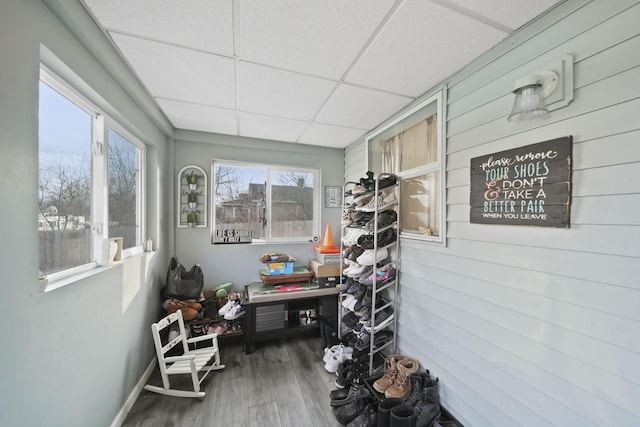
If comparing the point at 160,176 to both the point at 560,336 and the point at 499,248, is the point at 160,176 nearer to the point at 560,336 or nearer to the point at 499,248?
the point at 499,248

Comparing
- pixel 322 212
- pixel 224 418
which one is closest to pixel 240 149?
pixel 322 212

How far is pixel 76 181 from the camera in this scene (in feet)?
4.23

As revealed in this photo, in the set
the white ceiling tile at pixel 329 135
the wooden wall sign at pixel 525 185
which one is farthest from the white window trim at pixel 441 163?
the white ceiling tile at pixel 329 135

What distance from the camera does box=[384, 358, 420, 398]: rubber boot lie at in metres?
1.64

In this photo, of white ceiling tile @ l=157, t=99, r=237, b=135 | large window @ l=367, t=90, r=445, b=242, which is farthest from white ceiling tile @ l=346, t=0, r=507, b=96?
white ceiling tile @ l=157, t=99, r=237, b=135

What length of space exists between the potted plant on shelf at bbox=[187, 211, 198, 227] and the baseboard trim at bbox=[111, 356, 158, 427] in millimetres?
1374

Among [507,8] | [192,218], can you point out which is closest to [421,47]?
[507,8]

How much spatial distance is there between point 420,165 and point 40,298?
2.39 metres

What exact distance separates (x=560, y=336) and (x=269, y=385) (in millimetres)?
2038

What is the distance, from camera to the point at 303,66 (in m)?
1.46

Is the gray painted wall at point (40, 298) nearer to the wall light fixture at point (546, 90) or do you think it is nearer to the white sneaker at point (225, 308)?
the white sneaker at point (225, 308)

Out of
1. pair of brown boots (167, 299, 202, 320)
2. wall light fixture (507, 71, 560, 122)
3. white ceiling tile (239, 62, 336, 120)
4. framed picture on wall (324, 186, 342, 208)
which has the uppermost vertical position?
white ceiling tile (239, 62, 336, 120)

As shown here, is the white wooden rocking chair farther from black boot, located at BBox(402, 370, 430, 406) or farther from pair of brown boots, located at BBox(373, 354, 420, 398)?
black boot, located at BBox(402, 370, 430, 406)

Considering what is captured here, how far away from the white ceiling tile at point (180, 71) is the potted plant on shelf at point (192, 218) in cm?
128
